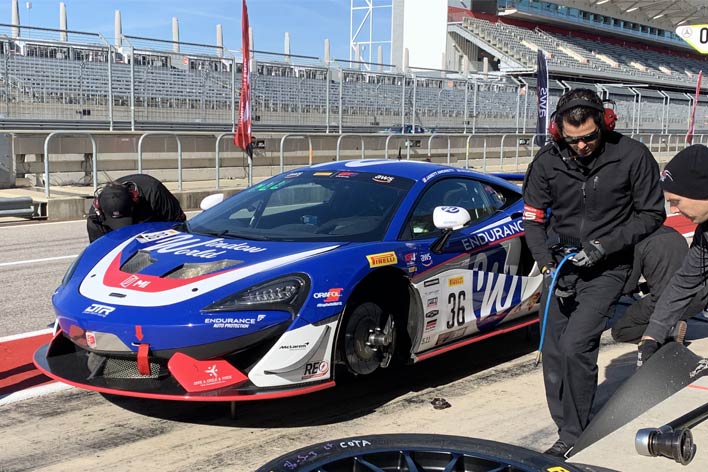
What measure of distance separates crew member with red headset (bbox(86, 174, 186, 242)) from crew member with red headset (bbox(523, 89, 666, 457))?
3093 mm

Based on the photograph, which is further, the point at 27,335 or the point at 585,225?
the point at 27,335

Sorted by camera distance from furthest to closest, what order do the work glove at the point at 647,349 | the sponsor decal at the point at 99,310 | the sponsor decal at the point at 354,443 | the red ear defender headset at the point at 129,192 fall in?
the red ear defender headset at the point at 129,192
the sponsor decal at the point at 99,310
the work glove at the point at 647,349
the sponsor decal at the point at 354,443

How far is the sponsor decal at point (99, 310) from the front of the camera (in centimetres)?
439

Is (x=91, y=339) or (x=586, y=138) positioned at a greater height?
(x=586, y=138)

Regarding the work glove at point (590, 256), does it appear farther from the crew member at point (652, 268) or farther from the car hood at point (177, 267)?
the crew member at point (652, 268)

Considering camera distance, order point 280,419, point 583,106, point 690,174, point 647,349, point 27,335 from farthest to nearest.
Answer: point 27,335
point 280,419
point 583,106
point 647,349
point 690,174

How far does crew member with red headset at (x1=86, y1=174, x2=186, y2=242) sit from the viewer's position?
5988mm

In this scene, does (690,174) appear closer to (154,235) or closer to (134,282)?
(134,282)

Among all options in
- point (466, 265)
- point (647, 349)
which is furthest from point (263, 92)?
point (647, 349)

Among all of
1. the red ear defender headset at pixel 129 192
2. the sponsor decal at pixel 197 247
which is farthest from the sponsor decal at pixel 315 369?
the red ear defender headset at pixel 129 192

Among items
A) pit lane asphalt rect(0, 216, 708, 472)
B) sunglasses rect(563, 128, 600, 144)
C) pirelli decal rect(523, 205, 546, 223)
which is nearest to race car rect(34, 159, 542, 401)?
pit lane asphalt rect(0, 216, 708, 472)

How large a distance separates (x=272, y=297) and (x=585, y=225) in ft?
5.49

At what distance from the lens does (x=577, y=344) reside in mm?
4105

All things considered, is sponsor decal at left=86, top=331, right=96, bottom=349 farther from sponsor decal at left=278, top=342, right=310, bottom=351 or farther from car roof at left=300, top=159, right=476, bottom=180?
car roof at left=300, top=159, right=476, bottom=180
